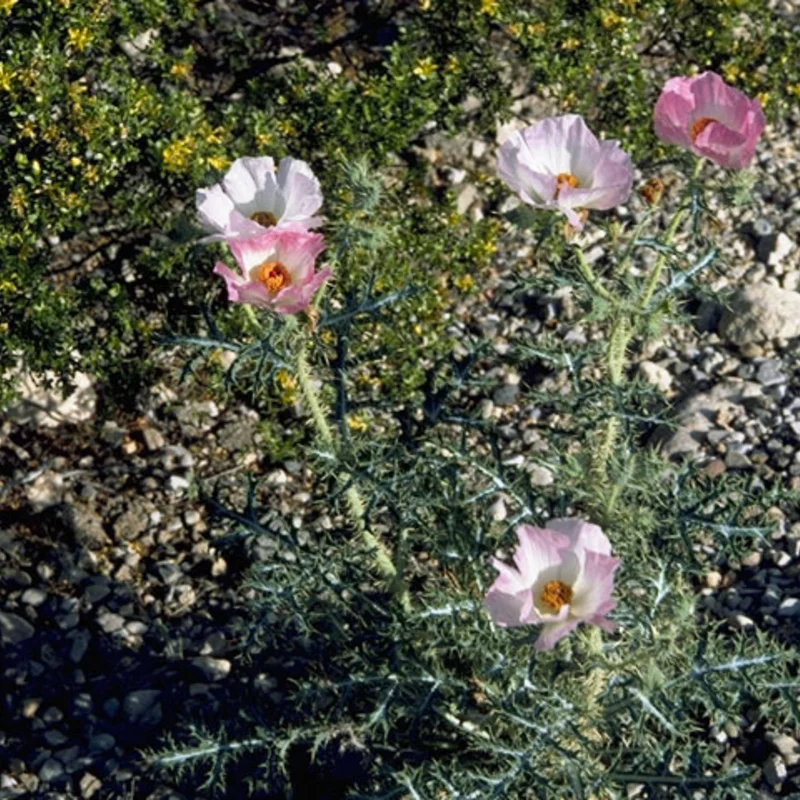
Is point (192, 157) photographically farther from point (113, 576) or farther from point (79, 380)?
point (113, 576)

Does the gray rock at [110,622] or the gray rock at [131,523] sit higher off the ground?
the gray rock at [131,523]

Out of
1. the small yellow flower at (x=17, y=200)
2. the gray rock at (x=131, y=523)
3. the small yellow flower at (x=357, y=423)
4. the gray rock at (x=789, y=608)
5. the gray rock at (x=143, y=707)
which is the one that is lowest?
the gray rock at (x=143, y=707)

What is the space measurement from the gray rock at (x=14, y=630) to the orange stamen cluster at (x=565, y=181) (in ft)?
6.43

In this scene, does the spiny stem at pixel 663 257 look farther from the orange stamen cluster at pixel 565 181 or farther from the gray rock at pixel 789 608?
the gray rock at pixel 789 608

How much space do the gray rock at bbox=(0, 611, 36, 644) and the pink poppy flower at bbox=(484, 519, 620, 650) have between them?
5.81 feet

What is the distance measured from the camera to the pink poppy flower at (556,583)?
108 inches

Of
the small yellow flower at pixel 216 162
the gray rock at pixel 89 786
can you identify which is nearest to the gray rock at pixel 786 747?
the gray rock at pixel 89 786

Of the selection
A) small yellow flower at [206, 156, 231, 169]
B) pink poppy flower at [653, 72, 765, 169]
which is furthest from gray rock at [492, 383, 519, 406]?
pink poppy flower at [653, 72, 765, 169]

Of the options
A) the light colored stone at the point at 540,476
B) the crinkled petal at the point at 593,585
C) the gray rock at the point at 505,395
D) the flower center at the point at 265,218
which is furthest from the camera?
the gray rock at the point at 505,395

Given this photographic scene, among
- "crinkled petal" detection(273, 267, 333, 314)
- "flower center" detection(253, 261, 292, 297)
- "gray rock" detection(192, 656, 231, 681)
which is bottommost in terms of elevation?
"gray rock" detection(192, 656, 231, 681)

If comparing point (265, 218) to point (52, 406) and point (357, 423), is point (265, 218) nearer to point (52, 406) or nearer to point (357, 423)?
point (357, 423)

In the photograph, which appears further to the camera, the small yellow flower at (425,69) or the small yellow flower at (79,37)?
the small yellow flower at (425,69)

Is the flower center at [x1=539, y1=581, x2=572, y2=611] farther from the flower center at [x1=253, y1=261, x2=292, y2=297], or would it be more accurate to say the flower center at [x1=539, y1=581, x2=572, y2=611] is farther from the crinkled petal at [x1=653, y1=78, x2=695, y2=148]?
the crinkled petal at [x1=653, y1=78, x2=695, y2=148]

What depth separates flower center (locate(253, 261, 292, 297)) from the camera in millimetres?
2799
